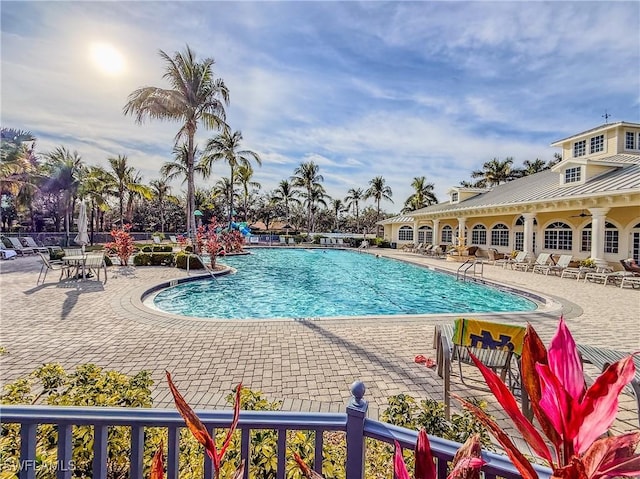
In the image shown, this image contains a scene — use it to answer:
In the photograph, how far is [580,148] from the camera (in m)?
18.4

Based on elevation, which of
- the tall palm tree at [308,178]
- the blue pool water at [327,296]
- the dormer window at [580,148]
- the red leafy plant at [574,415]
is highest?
the tall palm tree at [308,178]

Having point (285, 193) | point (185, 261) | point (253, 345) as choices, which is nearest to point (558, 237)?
point (253, 345)

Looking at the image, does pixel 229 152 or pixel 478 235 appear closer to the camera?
pixel 478 235

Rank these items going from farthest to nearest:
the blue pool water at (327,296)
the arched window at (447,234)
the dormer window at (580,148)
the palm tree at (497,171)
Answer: the palm tree at (497,171), the arched window at (447,234), the dormer window at (580,148), the blue pool water at (327,296)

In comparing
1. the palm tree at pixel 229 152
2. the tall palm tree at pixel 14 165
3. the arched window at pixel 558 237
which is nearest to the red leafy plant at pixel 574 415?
the arched window at pixel 558 237

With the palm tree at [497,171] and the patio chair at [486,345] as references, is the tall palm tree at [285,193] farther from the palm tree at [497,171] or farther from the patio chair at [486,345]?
the patio chair at [486,345]

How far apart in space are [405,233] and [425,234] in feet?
9.53

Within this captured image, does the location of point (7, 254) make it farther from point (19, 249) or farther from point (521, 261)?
point (521, 261)

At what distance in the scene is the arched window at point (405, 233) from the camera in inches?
1249

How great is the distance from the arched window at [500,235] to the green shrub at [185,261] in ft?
61.4

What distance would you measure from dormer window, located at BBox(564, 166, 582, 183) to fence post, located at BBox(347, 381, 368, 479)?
746 inches

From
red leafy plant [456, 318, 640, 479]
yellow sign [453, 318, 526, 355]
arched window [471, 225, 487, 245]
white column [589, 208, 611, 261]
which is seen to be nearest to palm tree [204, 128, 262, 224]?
arched window [471, 225, 487, 245]

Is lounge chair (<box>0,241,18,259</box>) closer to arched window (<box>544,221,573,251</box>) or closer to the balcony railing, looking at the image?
the balcony railing

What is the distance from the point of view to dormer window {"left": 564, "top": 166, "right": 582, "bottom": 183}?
15.5m
